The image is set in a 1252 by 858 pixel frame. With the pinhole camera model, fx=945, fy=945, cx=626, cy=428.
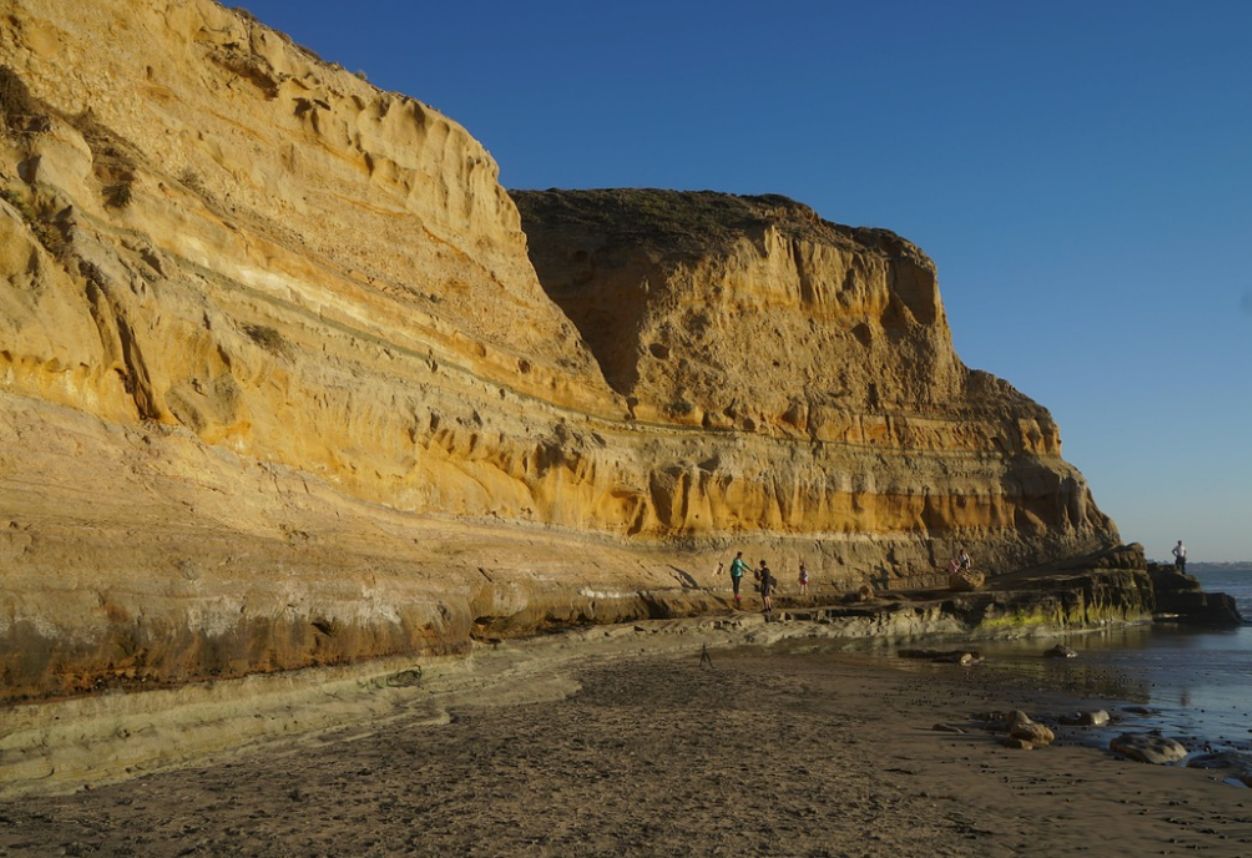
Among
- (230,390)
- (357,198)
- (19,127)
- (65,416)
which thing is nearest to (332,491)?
(230,390)

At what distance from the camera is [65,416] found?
29.7 ft

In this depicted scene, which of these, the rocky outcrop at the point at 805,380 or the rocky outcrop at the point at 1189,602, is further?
the rocky outcrop at the point at 1189,602

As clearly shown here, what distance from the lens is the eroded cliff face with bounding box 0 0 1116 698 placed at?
29.2 ft

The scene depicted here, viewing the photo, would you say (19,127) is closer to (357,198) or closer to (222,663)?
(222,663)

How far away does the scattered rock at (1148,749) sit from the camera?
10.5 meters

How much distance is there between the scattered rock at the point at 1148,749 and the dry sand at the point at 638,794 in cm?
37

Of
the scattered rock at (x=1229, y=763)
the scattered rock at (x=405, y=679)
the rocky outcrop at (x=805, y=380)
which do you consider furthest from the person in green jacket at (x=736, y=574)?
the scattered rock at (x=1229, y=763)

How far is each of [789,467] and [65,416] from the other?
2293 centimetres

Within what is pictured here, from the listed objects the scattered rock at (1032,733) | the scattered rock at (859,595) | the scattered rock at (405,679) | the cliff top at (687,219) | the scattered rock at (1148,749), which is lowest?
the scattered rock at (1148,749)

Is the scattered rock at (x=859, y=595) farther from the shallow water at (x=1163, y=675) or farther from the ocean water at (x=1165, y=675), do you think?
the ocean water at (x=1165, y=675)

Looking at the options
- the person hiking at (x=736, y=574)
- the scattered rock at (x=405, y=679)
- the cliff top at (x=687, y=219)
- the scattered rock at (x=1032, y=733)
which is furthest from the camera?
the cliff top at (x=687, y=219)

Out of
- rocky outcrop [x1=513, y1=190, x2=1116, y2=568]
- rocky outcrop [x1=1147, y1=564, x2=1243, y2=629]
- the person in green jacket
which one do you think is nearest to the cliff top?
rocky outcrop [x1=513, y1=190, x2=1116, y2=568]

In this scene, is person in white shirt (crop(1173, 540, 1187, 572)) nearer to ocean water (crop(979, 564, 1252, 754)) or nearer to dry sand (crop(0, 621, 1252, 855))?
ocean water (crop(979, 564, 1252, 754))

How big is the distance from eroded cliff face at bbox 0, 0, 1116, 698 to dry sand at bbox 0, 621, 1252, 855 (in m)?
1.51
